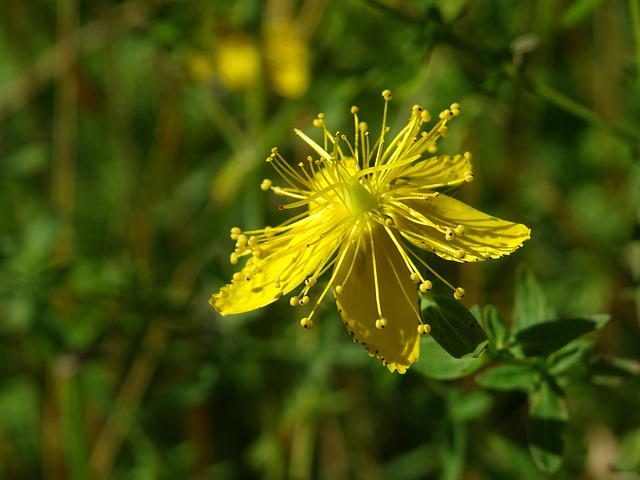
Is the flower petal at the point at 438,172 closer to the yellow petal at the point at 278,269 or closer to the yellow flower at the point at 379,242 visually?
the yellow flower at the point at 379,242

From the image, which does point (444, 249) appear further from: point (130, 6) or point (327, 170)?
point (130, 6)

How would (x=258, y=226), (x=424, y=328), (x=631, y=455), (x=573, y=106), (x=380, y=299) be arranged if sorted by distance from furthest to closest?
(x=258, y=226) → (x=631, y=455) → (x=573, y=106) → (x=380, y=299) → (x=424, y=328)

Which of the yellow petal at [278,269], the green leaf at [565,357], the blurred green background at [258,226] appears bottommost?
the green leaf at [565,357]

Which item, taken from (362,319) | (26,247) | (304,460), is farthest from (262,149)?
(362,319)

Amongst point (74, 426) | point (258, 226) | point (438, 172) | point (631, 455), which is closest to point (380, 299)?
point (438, 172)

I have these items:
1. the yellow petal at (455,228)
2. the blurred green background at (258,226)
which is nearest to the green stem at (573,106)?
the blurred green background at (258,226)

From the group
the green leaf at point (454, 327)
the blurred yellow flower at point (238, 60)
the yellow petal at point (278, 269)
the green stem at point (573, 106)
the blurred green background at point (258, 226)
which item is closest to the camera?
the green leaf at point (454, 327)

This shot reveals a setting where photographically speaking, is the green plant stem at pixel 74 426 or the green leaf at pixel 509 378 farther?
the green plant stem at pixel 74 426

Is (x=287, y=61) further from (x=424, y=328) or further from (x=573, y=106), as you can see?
(x=424, y=328)
